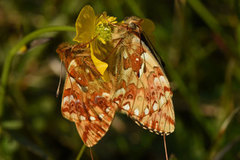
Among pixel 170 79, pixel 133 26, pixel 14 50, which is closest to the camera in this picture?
pixel 133 26

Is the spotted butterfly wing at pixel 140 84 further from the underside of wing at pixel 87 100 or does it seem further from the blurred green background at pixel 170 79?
the blurred green background at pixel 170 79

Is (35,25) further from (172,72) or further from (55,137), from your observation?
(172,72)

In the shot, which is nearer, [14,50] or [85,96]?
[85,96]

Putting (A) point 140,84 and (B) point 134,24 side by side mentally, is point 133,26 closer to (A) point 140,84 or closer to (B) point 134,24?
(B) point 134,24

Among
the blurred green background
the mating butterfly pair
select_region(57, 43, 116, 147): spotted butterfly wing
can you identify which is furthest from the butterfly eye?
the blurred green background

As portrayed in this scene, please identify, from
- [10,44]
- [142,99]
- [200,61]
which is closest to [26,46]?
[142,99]

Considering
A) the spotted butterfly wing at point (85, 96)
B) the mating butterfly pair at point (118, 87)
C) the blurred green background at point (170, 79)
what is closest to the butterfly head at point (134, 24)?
the mating butterfly pair at point (118, 87)

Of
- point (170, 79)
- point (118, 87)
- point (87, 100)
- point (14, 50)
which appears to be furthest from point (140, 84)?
point (170, 79)
